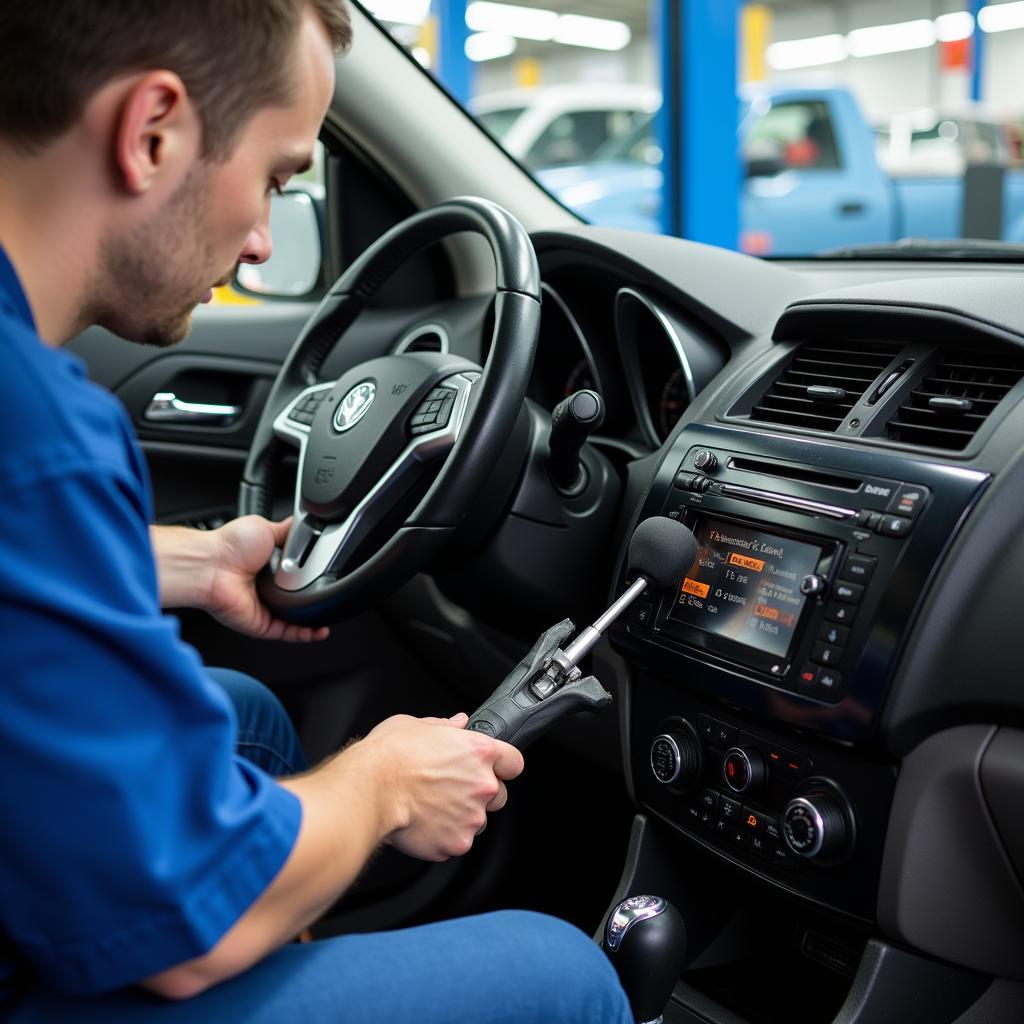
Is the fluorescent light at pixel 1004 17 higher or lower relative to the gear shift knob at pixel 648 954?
higher

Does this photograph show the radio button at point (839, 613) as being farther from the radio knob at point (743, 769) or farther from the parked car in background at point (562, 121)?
the parked car in background at point (562, 121)

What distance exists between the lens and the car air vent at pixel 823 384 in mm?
1302

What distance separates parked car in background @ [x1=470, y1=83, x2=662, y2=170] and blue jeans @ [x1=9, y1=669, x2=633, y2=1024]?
5.81 metres

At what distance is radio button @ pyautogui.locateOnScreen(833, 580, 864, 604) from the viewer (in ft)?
3.73

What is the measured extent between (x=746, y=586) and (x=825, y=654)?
131mm

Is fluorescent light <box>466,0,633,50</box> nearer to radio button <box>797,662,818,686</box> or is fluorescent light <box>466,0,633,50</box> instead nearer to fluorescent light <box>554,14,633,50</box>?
fluorescent light <box>554,14,633,50</box>

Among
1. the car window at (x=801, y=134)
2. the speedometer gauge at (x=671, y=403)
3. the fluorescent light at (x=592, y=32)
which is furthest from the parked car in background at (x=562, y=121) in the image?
the fluorescent light at (x=592, y=32)

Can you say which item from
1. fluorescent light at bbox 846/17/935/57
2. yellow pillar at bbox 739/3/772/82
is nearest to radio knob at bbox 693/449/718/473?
yellow pillar at bbox 739/3/772/82

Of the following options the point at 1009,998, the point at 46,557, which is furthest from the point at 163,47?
the point at 1009,998

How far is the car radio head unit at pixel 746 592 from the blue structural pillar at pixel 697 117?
240 cm

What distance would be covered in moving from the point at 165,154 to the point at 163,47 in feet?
0.21

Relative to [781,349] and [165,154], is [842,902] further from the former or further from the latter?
[165,154]

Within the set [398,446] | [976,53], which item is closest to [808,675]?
[398,446]

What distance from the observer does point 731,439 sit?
1356 mm
